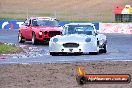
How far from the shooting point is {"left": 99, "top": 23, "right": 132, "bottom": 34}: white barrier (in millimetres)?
40763

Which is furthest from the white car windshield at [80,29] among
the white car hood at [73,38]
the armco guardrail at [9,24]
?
the armco guardrail at [9,24]

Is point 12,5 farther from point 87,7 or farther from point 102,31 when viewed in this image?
point 102,31

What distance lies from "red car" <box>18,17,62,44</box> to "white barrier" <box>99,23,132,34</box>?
45.4 feet

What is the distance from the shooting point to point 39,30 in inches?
1037

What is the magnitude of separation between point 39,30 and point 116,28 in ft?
54.0

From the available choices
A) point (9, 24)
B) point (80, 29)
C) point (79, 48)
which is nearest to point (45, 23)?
point (80, 29)

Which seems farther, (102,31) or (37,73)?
(102,31)

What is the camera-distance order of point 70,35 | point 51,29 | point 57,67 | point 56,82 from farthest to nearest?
point 51,29, point 70,35, point 57,67, point 56,82

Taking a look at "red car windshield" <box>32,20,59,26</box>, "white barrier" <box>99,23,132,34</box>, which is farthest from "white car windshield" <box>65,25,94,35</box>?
"white barrier" <box>99,23,132,34</box>

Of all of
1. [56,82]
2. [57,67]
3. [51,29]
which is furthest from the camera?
[51,29]

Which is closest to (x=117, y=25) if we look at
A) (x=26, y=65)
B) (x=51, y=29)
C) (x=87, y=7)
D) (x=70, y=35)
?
(x=51, y=29)

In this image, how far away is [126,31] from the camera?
1604 inches

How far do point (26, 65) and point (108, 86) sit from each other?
→ 5.35m

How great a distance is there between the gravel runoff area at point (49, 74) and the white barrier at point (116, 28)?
26578 mm
